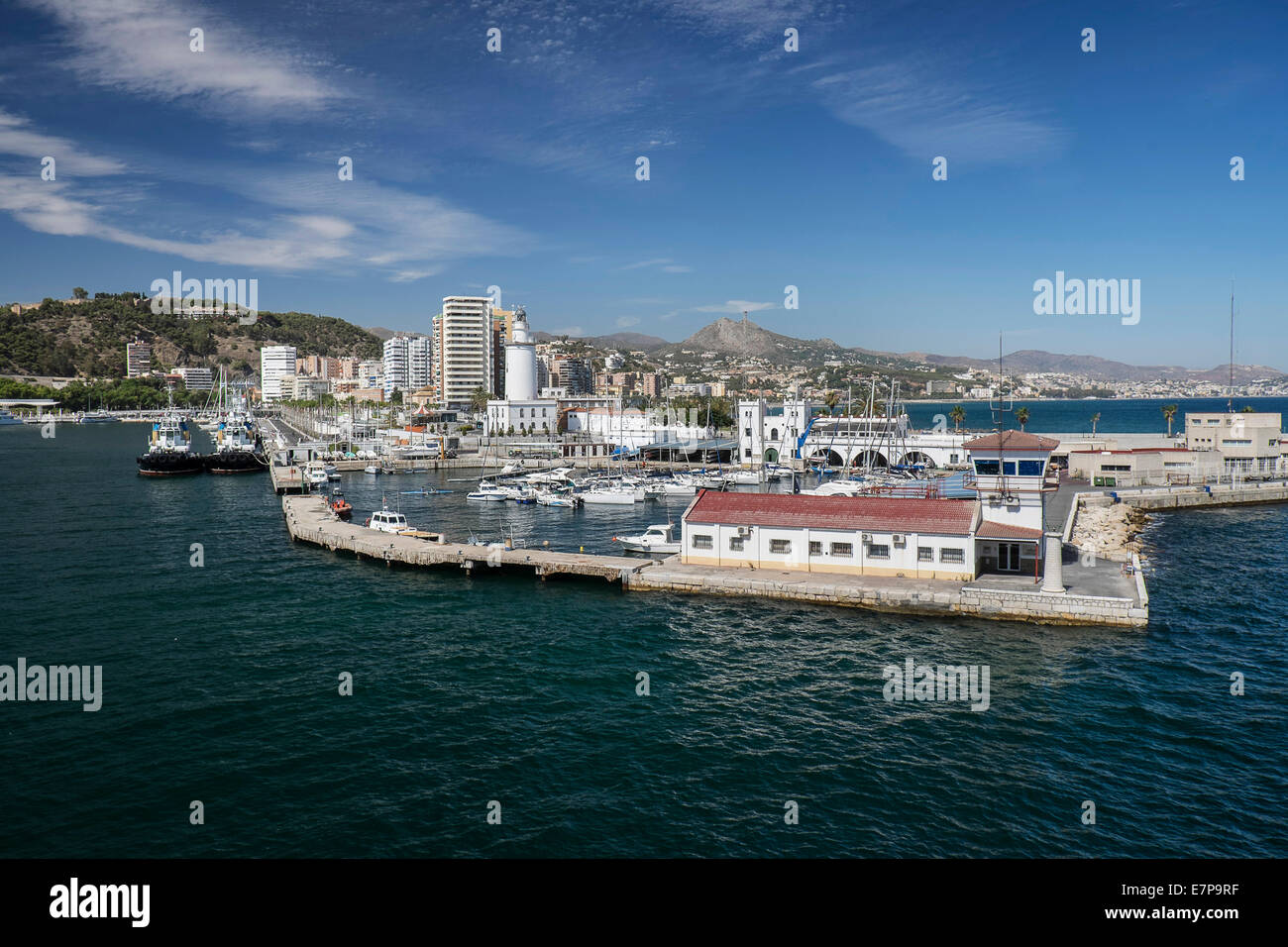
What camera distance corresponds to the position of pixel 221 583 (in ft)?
113

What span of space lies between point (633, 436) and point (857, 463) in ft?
87.5

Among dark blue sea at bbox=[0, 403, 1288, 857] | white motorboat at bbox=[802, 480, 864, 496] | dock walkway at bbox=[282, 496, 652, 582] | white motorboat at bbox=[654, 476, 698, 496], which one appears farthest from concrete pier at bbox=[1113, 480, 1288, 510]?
dock walkway at bbox=[282, 496, 652, 582]

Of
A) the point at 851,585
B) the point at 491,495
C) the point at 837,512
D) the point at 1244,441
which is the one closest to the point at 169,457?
the point at 491,495

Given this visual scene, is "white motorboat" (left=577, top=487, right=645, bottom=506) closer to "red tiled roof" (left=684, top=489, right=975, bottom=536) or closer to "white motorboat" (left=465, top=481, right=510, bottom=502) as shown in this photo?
"white motorboat" (left=465, top=481, right=510, bottom=502)

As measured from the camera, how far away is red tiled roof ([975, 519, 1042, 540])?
96.1 ft

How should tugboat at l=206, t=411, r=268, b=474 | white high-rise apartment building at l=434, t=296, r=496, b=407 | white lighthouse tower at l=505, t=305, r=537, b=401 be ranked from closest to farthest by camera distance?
tugboat at l=206, t=411, r=268, b=474
white lighthouse tower at l=505, t=305, r=537, b=401
white high-rise apartment building at l=434, t=296, r=496, b=407

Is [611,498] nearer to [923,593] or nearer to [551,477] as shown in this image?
[551,477]

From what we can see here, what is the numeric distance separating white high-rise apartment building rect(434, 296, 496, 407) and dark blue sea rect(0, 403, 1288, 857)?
4216 inches

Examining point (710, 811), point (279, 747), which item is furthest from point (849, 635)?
point (279, 747)

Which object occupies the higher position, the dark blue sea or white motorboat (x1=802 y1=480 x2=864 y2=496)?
white motorboat (x1=802 y1=480 x2=864 y2=496)
